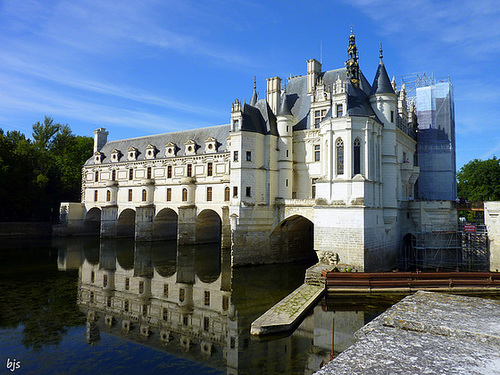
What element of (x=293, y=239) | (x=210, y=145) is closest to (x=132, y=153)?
(x=210, y=145)

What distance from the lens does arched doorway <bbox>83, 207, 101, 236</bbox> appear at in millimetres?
45562

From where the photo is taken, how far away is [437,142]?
29422 millimetres

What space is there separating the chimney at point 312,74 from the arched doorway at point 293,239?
10.7 meters

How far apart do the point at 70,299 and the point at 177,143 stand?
25033mm

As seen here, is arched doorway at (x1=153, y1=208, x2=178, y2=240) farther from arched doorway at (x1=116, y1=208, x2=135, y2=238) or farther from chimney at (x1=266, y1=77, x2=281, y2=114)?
chimney at (x1=266, y1=77, x2=281, y2=114)

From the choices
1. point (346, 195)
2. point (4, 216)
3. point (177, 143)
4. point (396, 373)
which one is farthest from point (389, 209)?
point (4, 216)

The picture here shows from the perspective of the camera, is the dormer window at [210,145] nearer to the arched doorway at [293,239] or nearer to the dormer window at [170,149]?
the dormer window at [170,149]

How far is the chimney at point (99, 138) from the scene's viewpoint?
47719 millimetres

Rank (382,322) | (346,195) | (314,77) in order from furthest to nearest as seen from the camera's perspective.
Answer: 1. (314,77)
2. (346,195)
3. (382,322)

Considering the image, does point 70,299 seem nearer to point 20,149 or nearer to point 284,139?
point 284,139

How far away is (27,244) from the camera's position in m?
36.4

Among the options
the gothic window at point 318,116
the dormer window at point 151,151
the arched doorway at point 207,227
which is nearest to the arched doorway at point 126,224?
the dormer window at point 151,151

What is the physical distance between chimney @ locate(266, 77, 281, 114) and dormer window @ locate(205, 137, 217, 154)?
9.37 m

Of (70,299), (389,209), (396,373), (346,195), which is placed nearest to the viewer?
(396,373)
